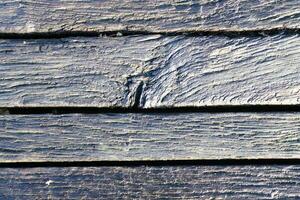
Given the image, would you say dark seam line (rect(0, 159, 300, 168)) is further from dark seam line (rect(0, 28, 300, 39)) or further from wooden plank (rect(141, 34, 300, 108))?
dark seam line (rect(0, 28, 300, 39))

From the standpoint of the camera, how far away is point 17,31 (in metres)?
1.09

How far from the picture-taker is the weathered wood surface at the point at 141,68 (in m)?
1.09

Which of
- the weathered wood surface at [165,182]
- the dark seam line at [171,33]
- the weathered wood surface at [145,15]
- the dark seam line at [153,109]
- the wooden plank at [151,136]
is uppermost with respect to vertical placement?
the weathered wood surface at [145,15]

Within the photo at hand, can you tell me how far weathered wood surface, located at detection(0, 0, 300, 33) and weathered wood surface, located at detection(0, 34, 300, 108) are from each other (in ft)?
0.09

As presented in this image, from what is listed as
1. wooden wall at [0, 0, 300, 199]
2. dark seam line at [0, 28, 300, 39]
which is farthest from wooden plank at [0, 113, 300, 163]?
dark seam line at [0, 28, 300, 39]

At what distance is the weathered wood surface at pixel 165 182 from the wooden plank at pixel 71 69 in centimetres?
16

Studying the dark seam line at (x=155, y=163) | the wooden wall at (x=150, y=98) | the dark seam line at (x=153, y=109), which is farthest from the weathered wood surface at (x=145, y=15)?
the dark seam line at (x=155, y=163)

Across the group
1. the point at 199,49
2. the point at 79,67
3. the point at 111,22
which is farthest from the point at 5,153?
the point at 199,49

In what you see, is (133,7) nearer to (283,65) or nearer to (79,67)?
(79,67)

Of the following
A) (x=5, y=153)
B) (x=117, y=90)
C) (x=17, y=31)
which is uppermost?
(x=17, y=31)

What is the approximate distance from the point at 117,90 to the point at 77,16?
19 cm

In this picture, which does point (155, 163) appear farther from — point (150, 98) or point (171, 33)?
point (171, 33)

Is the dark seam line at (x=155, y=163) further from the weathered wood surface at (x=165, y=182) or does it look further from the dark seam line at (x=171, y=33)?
the dark seam line at (x=171, y=33)

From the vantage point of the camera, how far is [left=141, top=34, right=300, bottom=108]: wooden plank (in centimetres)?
109
